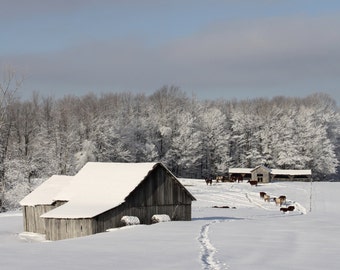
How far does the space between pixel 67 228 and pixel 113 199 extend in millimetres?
3662

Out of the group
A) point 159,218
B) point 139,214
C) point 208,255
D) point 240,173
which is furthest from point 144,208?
point 240,173

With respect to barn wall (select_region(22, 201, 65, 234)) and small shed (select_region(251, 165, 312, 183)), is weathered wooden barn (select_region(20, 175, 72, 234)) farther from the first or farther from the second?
small shed (select_region(251, 165, 312, 183))

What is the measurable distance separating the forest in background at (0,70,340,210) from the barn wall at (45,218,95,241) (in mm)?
37479

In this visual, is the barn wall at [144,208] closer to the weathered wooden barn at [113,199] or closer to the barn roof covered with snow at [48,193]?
the weathered wooden barn at [113,199]

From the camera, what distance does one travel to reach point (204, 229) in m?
32.2

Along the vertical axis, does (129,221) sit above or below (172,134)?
below

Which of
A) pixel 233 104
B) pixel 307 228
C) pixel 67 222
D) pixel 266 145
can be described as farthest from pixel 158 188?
pixel 233 104

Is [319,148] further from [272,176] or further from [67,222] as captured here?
[67,222]

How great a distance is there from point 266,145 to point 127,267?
8985 centimetres

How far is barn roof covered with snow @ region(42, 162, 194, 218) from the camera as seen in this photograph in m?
35.9

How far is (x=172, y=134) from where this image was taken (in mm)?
100188

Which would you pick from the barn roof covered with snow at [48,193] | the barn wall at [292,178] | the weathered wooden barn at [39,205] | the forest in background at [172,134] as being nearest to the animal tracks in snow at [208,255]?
the weathered wooden barn at [39,205]

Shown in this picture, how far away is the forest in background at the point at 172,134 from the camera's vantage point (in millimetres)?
83688

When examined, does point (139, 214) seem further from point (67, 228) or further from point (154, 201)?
point (67, 228)
